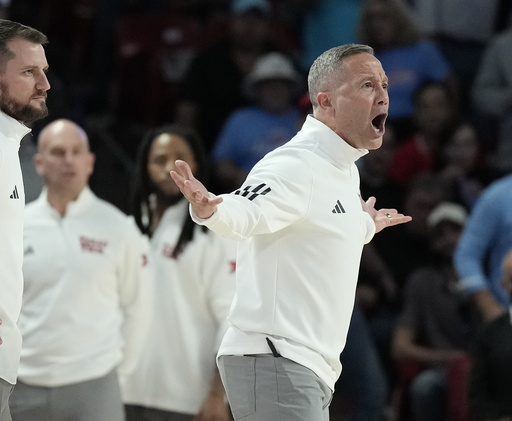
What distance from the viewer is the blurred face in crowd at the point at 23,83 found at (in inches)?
159

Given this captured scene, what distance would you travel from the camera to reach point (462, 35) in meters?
9.25

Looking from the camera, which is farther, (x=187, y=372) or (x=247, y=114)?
(x=247, y=114)

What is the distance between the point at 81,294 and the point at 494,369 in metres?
2.37

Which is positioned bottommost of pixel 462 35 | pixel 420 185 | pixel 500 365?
pixel 500 365

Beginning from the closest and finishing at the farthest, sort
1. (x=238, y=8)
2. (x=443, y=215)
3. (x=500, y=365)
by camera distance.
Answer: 1. (x=500, y=365)
2. (x=443, y=215)
3. (x=238, y=8)

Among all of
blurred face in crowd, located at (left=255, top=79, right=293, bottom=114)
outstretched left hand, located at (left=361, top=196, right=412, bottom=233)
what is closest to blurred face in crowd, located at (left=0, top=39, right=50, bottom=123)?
outstretched left hand, located at (left=361, top=196, right=412, bottom=233)

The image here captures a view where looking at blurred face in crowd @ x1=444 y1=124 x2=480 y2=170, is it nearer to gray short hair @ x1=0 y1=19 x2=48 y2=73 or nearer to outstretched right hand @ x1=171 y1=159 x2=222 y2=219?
gray short hair @ x1=0 y1=19 x2=48 y2=73

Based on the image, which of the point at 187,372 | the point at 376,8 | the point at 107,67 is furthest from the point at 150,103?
the point at 187,372

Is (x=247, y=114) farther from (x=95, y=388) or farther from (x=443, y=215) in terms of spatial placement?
(x=95, y=388)

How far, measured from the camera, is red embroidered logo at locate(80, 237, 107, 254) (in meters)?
5.52

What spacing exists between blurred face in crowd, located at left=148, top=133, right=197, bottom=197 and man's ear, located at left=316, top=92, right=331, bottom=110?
6.24 ft

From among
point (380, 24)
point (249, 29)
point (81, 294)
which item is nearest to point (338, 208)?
point (81, 294)

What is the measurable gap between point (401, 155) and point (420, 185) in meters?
0.57

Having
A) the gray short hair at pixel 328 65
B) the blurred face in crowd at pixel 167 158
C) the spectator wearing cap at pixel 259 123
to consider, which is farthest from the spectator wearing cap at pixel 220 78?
the gray short hair at pixel 328 65
